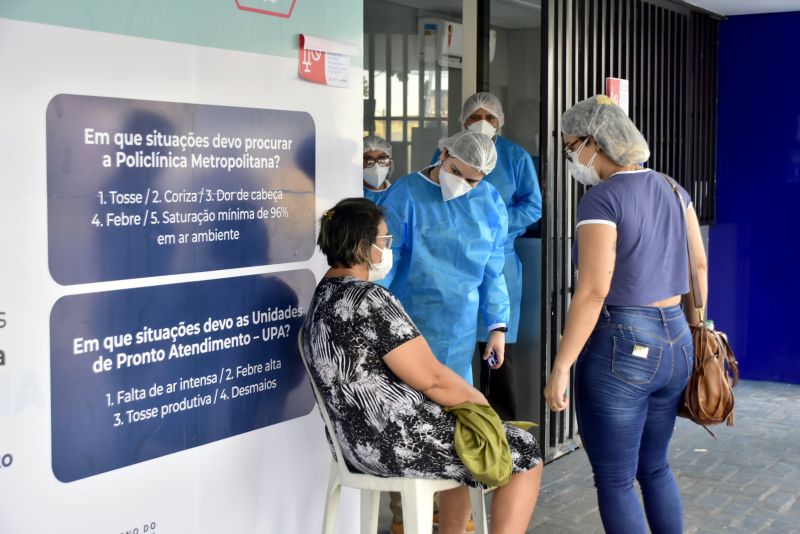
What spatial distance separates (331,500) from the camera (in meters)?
2.82

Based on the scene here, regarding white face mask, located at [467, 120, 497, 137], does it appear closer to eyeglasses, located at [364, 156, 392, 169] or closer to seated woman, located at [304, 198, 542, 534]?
eyeglasses, located at [364, 156, 392, 169]

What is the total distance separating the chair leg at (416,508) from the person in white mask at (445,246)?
0.95 m

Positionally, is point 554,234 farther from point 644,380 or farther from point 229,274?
point 229,274

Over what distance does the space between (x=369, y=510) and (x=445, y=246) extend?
1.09 meters

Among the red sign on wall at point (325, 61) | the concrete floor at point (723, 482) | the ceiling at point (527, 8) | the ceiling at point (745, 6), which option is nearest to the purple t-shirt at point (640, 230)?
the red sign on wall at point (325, 61)

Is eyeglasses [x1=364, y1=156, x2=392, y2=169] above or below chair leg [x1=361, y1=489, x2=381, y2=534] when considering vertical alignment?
above

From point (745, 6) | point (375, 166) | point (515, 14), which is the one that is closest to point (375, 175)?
point (375, 166)

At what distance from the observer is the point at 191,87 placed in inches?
95.7

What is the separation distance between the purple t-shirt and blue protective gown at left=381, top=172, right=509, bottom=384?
2.47ft

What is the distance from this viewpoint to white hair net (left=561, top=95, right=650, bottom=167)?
292 centimetres

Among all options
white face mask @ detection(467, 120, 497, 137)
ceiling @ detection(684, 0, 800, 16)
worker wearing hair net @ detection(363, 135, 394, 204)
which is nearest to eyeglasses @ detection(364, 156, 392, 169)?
worker wearing hair net @ detection(363, 135, 394, 204)

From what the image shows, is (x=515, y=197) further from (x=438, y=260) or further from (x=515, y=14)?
(x=438, y=260)

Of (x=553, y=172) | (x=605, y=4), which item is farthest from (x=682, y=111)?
(x=553, y=172)

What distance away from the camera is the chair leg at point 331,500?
2805mm
